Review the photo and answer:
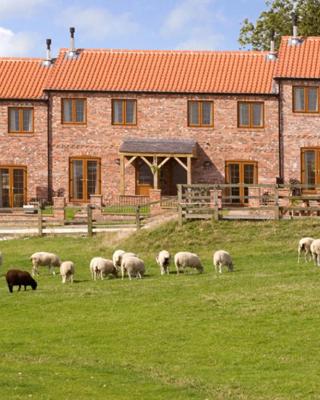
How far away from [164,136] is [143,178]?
230 centimetres

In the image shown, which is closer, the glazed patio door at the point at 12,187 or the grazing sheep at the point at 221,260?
the grazing sheep at the point at 221,260

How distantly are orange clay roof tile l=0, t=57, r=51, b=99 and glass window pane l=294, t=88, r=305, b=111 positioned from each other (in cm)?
1236

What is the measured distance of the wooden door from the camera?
52250mm

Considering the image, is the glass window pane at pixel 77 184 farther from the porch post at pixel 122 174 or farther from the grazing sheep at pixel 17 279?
the grazing sheep at pixel 17 279

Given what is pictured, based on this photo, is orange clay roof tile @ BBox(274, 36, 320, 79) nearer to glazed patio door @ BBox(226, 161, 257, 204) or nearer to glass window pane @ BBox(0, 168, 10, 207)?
glazed patio door @ BBox(226, 161, 257, 204)

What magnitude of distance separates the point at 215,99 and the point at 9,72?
10884mm

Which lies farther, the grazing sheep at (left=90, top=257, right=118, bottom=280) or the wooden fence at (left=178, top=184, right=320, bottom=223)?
the wooden fence at (left=178, top=184, right=320, bottom=223)

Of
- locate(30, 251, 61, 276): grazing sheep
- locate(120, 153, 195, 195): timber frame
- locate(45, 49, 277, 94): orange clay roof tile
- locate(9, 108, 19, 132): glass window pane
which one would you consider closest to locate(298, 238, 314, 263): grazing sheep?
locate(30, 251, 61, 276): grazing sheep

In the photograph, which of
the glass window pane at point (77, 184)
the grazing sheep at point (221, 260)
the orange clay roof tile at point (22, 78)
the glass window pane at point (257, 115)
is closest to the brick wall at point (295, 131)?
the glass window pane at point (257, 115)

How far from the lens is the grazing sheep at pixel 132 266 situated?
28719 millimetres

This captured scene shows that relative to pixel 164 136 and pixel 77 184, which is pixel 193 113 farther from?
pixel 77 184

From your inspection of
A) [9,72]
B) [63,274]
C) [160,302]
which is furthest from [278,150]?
[160,302]

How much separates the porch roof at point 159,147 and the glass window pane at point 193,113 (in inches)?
38.9

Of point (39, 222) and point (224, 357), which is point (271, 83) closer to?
point (39, 222)
